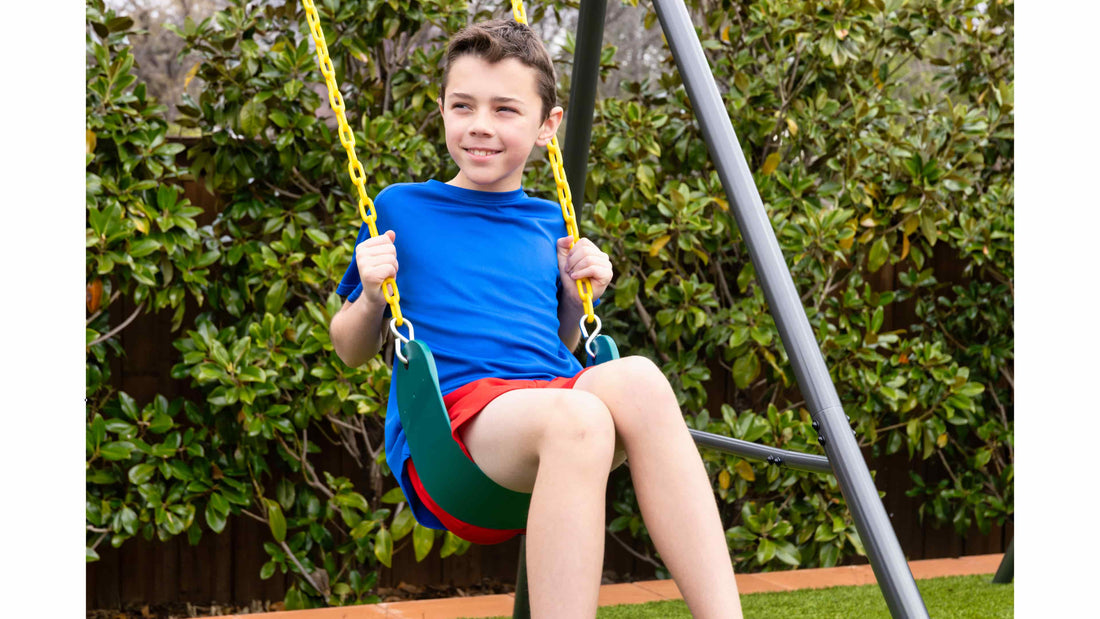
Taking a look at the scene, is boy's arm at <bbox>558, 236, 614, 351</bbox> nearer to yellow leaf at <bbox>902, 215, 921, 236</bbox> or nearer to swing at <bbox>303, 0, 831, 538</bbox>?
swing at <bbox>303, 0, 831, 538</bbox>

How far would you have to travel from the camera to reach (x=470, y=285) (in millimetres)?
1687

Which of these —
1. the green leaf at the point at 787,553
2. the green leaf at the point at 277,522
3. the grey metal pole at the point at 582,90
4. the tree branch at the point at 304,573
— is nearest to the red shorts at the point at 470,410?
the grey metal pole at the point at 582,90

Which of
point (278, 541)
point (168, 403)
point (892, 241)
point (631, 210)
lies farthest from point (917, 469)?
point (168, 403)

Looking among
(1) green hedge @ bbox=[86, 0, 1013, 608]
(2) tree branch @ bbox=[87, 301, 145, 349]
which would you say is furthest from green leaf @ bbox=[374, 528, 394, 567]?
(2) tree branch @ bbox=[87, 301, 145, 349]

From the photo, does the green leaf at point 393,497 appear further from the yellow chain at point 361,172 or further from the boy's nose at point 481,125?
the boy's nose at point 481,125

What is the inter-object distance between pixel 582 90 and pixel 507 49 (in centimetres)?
61

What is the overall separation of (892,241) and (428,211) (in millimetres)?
2201

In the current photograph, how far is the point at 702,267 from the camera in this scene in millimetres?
3496

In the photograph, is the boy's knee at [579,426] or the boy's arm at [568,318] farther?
the boy's arm at [568,318]

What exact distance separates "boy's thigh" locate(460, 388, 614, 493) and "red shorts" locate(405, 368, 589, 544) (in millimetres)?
21

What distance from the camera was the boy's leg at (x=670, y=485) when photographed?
1.29 m

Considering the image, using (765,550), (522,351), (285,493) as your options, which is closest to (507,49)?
(522,351)

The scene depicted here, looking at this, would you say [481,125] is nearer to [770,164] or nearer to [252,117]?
[252,117]

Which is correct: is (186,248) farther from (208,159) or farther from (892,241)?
(892,241)
